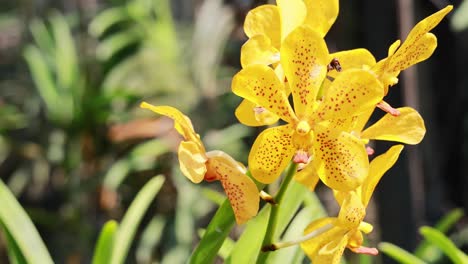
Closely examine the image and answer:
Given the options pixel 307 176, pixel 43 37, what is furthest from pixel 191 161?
pixel 43 37

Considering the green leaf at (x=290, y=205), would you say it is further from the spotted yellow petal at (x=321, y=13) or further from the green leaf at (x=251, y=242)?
the spotted yellow petal at (x=321, y=13)

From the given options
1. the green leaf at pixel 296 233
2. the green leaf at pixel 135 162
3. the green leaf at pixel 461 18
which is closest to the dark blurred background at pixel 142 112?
the green leaf at pixel 135 162

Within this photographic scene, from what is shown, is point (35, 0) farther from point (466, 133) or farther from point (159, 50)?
point (466, 133)

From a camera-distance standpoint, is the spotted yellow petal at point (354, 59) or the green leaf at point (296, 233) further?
the green leaf at point (296, 233)

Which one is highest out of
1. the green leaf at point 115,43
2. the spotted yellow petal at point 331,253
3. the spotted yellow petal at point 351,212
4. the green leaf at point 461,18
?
the spotted yellow petal at point 351,212

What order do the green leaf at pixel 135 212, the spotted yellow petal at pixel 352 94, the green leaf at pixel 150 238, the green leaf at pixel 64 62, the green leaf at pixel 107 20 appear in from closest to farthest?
the spotted yellow petal at pixel 352 94 → the green leaf at pixel 135 212 → the green leaf at pixel 150 238 → the green leaf at pixel 64 62 → the green leaf at pixel 107 20

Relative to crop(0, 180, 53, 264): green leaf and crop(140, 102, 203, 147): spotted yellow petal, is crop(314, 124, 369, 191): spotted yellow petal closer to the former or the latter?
crop(140, 102, 203, 147): spotted yellow petal

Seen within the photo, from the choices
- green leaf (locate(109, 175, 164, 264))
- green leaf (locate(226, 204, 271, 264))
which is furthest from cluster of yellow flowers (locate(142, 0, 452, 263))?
green leaf (locate(109, 175, 164, 264))

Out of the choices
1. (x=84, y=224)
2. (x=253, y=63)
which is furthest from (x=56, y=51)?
(x=253, y=63)
